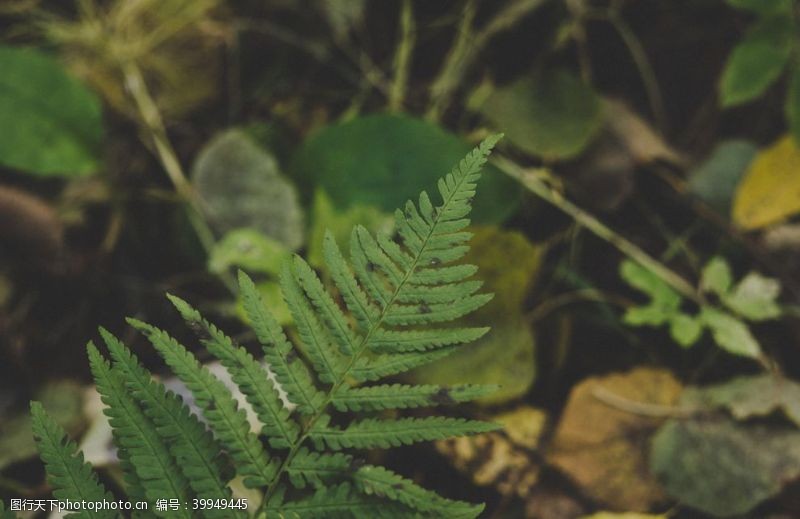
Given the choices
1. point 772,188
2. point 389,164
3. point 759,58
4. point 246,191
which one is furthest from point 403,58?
point 772,188

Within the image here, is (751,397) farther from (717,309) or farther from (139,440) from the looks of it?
(139,440)

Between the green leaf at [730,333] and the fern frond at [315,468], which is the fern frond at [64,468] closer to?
the fern frond at [315,468]

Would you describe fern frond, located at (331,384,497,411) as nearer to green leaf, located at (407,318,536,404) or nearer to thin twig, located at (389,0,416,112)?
green leaf, located at (407,318,536,404)

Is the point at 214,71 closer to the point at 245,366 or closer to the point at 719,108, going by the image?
the point at 245,366

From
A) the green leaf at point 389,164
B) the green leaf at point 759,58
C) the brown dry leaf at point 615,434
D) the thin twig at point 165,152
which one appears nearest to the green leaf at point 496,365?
the brown dry leaf at point 615,434

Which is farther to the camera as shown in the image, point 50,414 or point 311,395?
point 50,414
